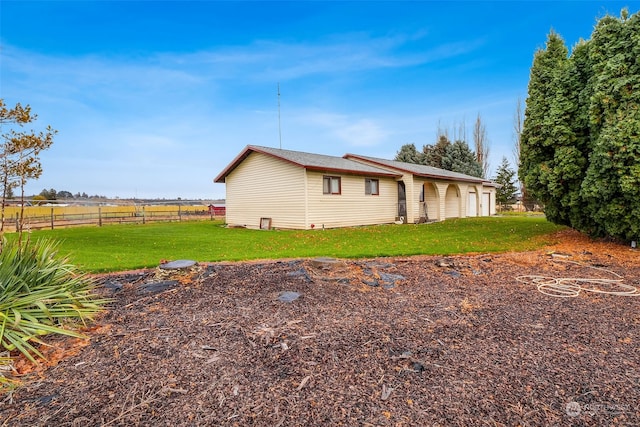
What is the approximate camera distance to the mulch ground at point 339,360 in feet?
6.73

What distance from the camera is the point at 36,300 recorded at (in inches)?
127

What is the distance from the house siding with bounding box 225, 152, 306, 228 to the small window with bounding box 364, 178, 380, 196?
4155 mm

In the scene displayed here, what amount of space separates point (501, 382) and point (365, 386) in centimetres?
99

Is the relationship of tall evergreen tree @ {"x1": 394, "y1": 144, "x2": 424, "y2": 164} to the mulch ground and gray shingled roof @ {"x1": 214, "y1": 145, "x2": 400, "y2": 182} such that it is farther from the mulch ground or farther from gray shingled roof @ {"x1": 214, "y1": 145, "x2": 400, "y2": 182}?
the mulch ground

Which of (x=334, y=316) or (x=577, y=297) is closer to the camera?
(x=334, y=316)

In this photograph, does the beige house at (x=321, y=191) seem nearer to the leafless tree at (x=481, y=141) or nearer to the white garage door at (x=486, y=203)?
the white garage door at (x=486, y=203)

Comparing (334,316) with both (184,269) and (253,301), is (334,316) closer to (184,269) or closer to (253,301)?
(253,301)

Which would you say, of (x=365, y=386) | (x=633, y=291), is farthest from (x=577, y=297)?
(x=365, y=386)

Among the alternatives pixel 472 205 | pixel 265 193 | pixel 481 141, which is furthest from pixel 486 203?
pixel 265 193

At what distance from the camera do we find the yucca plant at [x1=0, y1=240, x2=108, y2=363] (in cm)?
289

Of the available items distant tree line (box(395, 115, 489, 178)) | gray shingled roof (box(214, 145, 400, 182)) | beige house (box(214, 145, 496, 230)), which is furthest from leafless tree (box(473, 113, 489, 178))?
gray shingled roof (box(214, 145, 400, 182))

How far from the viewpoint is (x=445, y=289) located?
4.80 metres

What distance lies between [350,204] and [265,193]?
444 centimetres

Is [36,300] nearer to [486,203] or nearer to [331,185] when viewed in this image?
[331,185]
